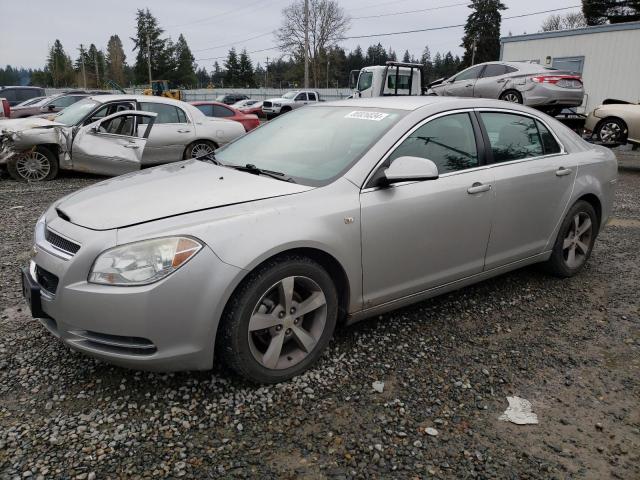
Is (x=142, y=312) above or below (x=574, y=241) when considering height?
above

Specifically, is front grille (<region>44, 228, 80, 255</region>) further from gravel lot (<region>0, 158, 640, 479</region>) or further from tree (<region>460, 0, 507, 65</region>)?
tree (<region>460, 0, 507, 65</region>)

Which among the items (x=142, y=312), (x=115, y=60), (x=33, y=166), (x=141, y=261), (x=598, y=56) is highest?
(x=115, y=60)

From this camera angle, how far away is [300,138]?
11.4 ft

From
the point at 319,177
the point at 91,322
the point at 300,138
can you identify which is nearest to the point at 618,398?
the point at 319,177

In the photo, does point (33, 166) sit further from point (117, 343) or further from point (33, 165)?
point (117, 343)

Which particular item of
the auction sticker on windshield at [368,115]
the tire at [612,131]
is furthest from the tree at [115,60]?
the auction sticker on windshield at [368,115]

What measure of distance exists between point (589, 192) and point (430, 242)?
1.91m

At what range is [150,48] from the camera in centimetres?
7844

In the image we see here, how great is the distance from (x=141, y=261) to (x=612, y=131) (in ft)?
39.7

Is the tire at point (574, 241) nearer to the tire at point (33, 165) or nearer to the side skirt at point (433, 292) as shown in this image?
the side skirt at point (433, 292)

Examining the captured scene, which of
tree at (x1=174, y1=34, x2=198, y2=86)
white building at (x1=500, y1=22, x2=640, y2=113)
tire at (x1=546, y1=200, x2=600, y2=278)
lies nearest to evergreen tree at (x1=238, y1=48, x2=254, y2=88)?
tree at (x1=174, y1=34, x2=198, y2=86)

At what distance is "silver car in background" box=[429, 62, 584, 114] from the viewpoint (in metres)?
12.5

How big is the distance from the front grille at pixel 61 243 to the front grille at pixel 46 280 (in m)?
0.14

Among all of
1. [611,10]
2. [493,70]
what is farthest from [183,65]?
[493,70]
